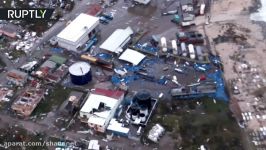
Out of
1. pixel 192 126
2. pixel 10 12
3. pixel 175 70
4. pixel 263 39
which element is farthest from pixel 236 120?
pixel 10 12

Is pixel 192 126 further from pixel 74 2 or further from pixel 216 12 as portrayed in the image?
pixel 74 2

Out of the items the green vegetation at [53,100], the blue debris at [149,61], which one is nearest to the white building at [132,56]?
the blue debris at [149,61]

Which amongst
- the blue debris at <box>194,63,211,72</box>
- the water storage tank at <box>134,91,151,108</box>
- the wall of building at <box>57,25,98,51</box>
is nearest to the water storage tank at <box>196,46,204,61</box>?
the blue debris at <box>194,63,211,72</box>
